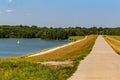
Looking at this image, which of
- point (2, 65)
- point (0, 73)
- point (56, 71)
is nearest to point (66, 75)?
point (56, 71)

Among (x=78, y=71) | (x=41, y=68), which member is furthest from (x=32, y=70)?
(x=78, y=71)

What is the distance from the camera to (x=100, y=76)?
52.6ft

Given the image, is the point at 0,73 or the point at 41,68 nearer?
the point at 0,73

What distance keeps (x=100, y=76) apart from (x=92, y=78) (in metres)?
0.77

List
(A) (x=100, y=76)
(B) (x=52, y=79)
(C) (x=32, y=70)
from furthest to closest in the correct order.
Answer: (C) (x=32, y=70)
(A) (x=100, y=76)
(B) (x=52, y=79)

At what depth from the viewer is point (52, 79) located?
1500cm

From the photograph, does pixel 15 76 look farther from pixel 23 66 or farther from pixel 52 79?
pixel 23 66

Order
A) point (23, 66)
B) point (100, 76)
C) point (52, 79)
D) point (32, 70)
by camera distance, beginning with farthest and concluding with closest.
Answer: point (23, 66), point (32, 70), point (100, 76), point (52, 79)

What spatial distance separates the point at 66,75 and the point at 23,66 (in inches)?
146

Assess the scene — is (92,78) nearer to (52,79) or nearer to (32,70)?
(52,79)

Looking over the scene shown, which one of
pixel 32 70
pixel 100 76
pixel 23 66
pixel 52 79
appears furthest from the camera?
pixel 23 66

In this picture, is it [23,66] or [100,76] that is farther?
[23,66]

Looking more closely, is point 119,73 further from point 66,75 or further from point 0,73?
point 0,73

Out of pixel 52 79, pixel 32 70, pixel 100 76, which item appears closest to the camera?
pixel 52 79
